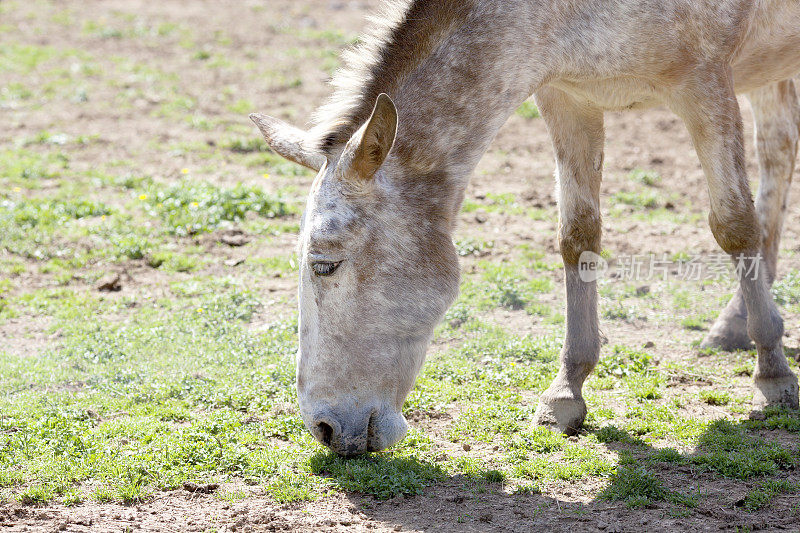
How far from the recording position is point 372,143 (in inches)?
148

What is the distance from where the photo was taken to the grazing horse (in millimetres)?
3955

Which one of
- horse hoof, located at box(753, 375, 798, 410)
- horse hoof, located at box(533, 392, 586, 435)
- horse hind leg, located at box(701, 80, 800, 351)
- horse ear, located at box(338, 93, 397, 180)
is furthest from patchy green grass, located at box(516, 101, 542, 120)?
horse ear, located at box(338, 93, 397, 180)

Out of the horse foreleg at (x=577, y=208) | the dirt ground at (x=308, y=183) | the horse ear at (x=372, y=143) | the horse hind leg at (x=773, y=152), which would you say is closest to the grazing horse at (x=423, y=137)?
the horse ear at (x=372, y=143)

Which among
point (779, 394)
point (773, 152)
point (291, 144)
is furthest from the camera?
point (773, 152)

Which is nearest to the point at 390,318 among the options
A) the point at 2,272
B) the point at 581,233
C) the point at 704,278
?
the point at 581,233

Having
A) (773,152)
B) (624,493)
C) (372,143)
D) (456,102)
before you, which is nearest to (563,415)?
(624,493)

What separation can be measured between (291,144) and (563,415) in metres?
2.09

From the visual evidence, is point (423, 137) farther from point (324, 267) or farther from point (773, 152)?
point (773, 152)

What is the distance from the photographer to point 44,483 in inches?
166

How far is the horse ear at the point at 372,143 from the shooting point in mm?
3621

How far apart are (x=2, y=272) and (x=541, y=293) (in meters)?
4.35

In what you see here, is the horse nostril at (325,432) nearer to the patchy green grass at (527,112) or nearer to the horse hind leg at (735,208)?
the horse hind leg at (735,208)

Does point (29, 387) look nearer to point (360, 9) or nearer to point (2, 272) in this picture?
point (2, 272)

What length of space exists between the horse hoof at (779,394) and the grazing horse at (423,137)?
0.88 meters
